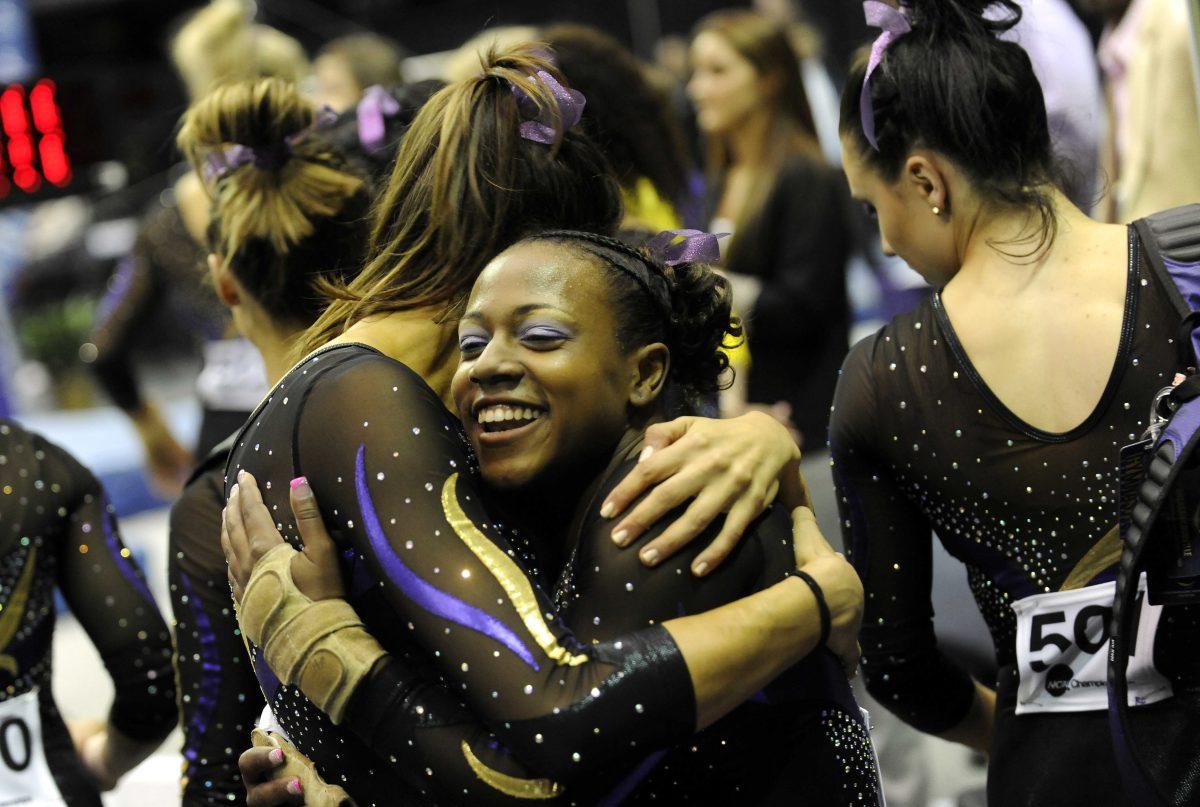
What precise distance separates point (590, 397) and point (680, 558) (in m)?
0.24

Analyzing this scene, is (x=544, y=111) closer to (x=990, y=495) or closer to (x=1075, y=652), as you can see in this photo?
(x=990, y=495)

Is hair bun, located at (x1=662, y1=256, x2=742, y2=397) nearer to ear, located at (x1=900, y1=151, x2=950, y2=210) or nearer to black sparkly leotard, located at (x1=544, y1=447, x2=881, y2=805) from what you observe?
black sparkly leotard, located at (x1=544, y1=447, x2=881, y2=805)

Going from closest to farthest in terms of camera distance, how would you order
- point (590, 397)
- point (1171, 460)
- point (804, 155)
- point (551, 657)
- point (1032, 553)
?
point (551, 657), point (1171, 460), point (590, 397), point (1032, 553), point (804, 155)

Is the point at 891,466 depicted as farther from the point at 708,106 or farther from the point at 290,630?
the point at 708,106

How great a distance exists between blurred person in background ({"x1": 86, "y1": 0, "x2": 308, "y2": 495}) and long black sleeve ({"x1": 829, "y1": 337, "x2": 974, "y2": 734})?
2498mm

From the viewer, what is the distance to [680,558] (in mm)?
1624

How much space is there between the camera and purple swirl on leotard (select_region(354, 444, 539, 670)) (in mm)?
1513

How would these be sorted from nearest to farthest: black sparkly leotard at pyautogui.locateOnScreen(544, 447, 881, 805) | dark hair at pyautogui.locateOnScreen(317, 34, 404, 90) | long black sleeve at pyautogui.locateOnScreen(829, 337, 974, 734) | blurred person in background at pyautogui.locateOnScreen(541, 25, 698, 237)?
black sparkly leotard at pyautogui.locateOnScreen(544, 447, 881, 805), long black sleeve at pyautogui.locateOnScreen(829, 337, 974, 734), blurred person in background at pyautogui.locateOnScreen(541, 25, 698, 237), dark hair at pyautogui.locateOnScreen(317, 34, 404, 90)

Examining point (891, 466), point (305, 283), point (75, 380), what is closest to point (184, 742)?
point (305, 283)

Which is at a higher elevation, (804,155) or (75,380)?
(804,155)

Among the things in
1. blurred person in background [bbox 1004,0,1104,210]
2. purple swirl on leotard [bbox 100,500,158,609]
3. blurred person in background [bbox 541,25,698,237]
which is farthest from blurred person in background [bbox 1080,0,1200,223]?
purple swirl on leotard [bbox 100,500,158,609]

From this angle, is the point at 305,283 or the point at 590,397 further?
the point at 305,283

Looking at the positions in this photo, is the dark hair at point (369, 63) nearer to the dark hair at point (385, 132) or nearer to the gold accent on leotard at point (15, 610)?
the dark hair at point (385, 132)

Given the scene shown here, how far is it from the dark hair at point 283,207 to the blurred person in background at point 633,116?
109cm
